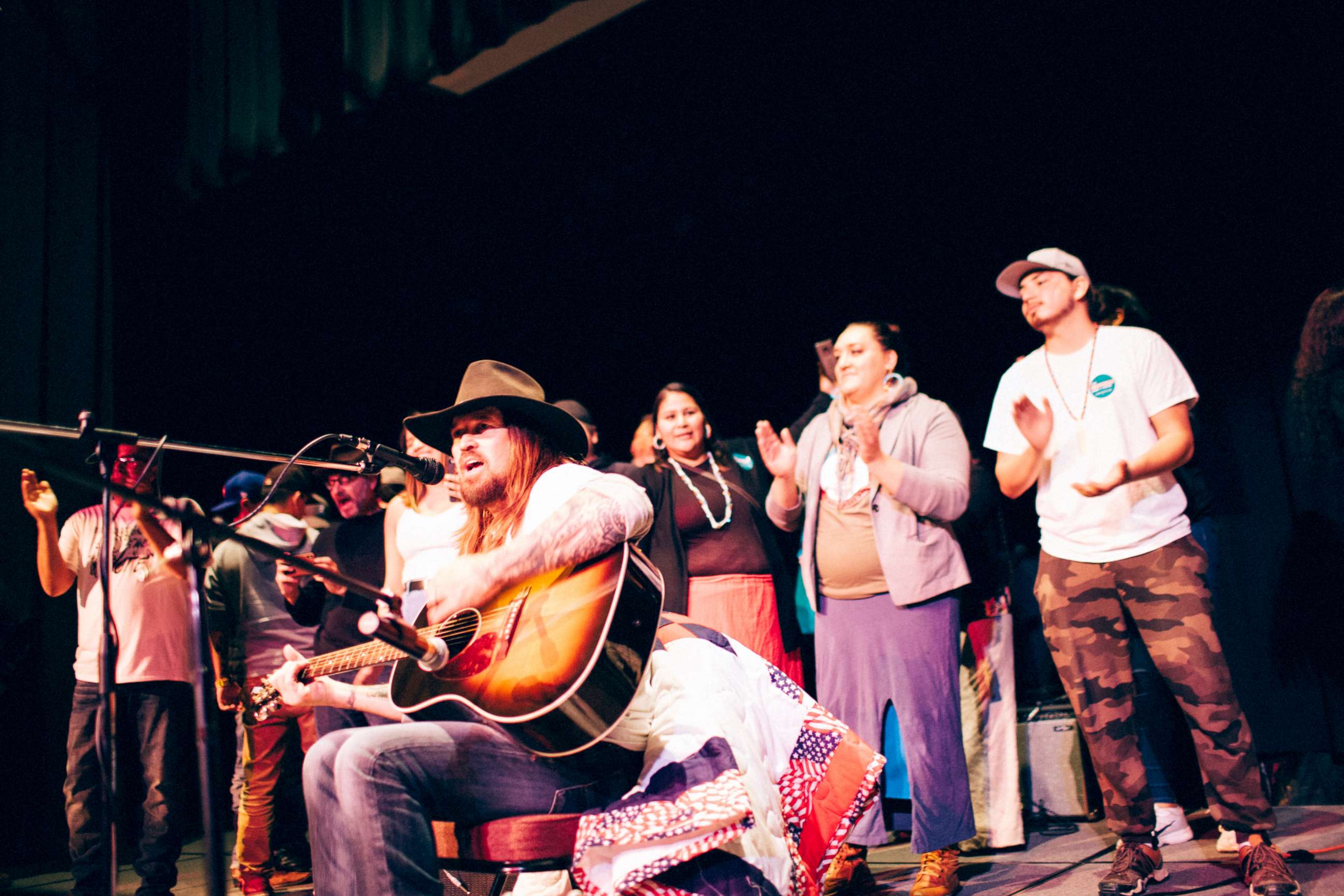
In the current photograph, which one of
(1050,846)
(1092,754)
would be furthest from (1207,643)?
(1050,846)

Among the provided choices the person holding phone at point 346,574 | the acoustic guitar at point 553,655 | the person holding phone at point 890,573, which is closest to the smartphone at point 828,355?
the person holding phone at point 890,573

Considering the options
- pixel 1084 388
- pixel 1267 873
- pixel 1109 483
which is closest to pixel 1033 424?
pixel 1084 388

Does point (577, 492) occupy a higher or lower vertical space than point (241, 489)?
lower

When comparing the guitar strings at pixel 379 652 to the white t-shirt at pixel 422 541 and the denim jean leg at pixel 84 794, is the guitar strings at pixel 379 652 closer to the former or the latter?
the white t-shirt at pixel 422 541

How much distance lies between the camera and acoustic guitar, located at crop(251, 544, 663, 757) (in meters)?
1.84

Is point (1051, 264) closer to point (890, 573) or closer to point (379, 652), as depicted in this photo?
point (890, 573)

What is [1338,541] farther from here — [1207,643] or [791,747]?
[791,747]

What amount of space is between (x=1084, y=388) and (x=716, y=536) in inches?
60.6

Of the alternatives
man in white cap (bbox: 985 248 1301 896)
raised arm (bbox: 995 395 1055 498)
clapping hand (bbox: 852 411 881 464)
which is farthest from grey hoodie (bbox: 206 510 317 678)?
man in white cap (bbox: 985 248 1301 896)

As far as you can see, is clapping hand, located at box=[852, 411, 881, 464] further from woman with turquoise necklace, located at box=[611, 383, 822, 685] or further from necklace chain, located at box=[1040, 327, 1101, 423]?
woman with turquoise necklace, located at box=[611, 383, 822, 685]

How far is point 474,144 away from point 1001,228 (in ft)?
10.7

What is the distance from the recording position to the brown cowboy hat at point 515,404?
242 centimetres

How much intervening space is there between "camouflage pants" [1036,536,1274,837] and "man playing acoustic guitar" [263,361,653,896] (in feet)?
5.43

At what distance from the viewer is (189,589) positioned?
1.78 metres
